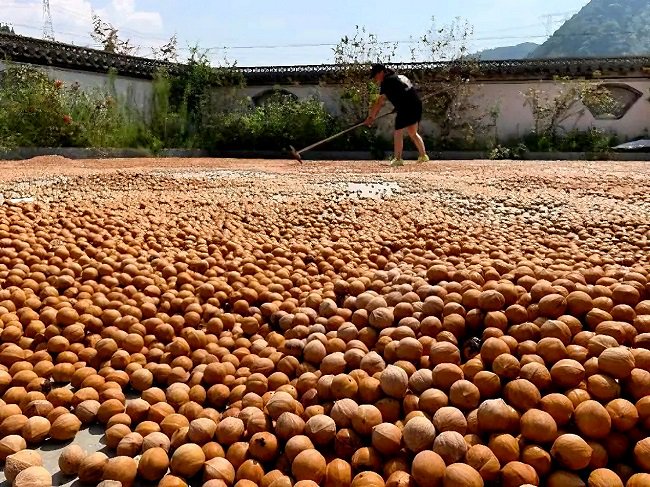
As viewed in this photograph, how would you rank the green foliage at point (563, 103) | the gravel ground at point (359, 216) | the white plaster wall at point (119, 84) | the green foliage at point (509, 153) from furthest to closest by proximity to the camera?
the green foliage at point (563, 103) < the white plaster wall at point (119, 84) < the green foliage at point (509, 153) < the gravel ground at point (359, 216)

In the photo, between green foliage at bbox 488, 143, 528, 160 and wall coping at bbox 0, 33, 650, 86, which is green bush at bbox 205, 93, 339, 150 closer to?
wall coping at bbox 0, 33, 650, 86

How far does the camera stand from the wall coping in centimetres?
1367

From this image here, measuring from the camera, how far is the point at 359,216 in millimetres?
4082

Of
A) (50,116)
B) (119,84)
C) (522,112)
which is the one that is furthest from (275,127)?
(522,112)

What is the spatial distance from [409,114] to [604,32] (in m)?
97.8

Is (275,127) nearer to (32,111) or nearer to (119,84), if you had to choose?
(119,84)

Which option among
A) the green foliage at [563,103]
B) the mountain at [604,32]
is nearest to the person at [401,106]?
the green foliage at [563,103]

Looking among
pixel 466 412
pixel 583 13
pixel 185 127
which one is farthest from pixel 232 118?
pixel 583 13

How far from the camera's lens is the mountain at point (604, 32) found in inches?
3129

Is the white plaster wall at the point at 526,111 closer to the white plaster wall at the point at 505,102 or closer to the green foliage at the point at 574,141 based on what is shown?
the white plaster wall at the point at 505,102

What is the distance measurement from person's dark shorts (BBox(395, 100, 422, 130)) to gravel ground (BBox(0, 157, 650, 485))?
96.2 inches

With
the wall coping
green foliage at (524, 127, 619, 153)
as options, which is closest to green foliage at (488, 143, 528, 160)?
green foliage at (524, 127, 619, 153)

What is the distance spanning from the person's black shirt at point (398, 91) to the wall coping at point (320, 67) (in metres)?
7.97

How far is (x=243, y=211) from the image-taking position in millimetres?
4246
